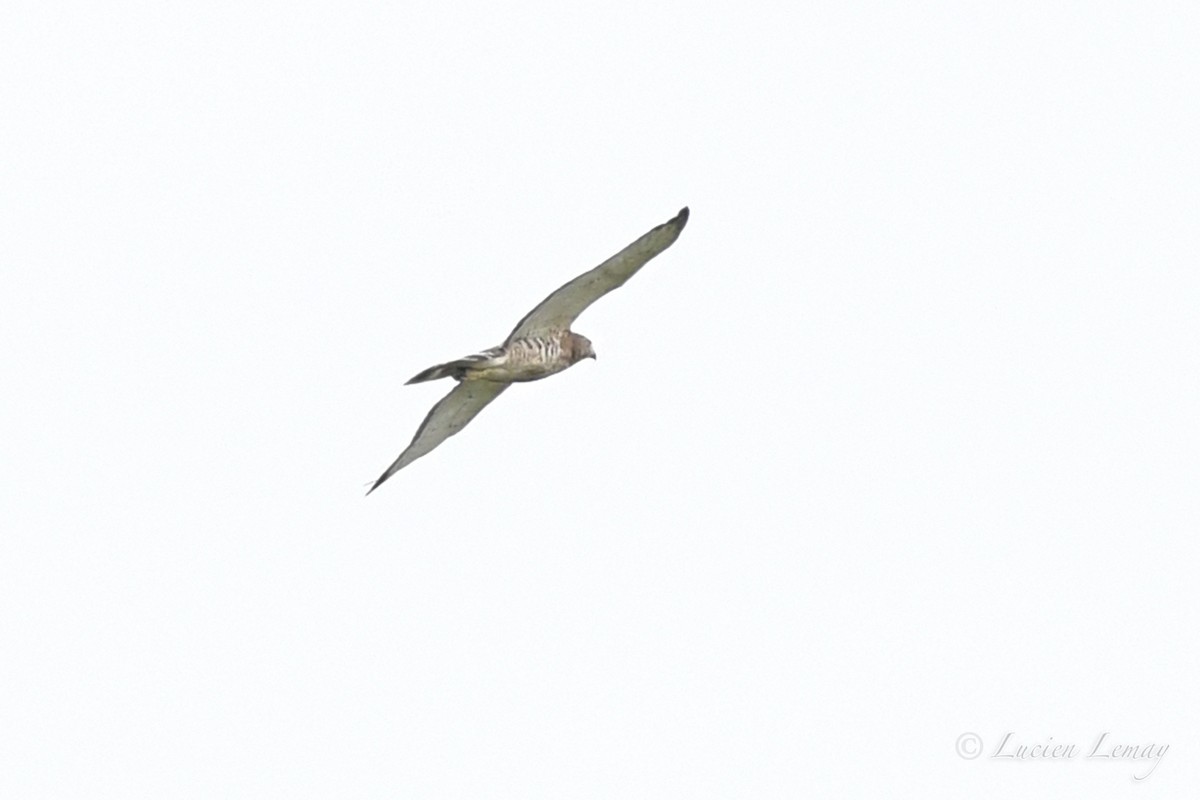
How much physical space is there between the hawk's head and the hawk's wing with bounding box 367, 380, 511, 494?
74 cm

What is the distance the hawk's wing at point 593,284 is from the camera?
16531 mm

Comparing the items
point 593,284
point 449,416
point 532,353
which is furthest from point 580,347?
point 449,416

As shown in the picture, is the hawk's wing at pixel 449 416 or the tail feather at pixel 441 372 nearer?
the tail feather at pixel 441 372

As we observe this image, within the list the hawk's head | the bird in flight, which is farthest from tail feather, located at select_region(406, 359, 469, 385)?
the hawk's head

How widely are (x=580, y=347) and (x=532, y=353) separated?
0.60 meters

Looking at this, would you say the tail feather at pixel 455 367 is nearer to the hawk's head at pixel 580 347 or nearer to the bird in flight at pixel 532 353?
the bird in flight at pixel 532 353

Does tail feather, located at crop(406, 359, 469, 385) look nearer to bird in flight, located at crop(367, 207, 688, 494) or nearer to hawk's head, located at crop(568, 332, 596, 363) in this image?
bird in flight, located at crop(367, 207, 688, 494)

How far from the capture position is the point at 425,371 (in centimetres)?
1634

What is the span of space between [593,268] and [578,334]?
159cm

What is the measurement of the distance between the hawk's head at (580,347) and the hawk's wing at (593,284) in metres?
0.17

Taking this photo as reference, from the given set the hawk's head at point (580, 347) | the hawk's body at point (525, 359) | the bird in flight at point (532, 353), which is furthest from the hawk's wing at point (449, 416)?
the hawk's head at point (580, 347)

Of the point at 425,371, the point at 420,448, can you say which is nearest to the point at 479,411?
the point at 420,448

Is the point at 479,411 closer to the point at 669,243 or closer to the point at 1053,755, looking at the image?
the point at 669,243

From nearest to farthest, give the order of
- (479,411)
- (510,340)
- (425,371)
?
(425,371)
(510,340)
(479,411)
